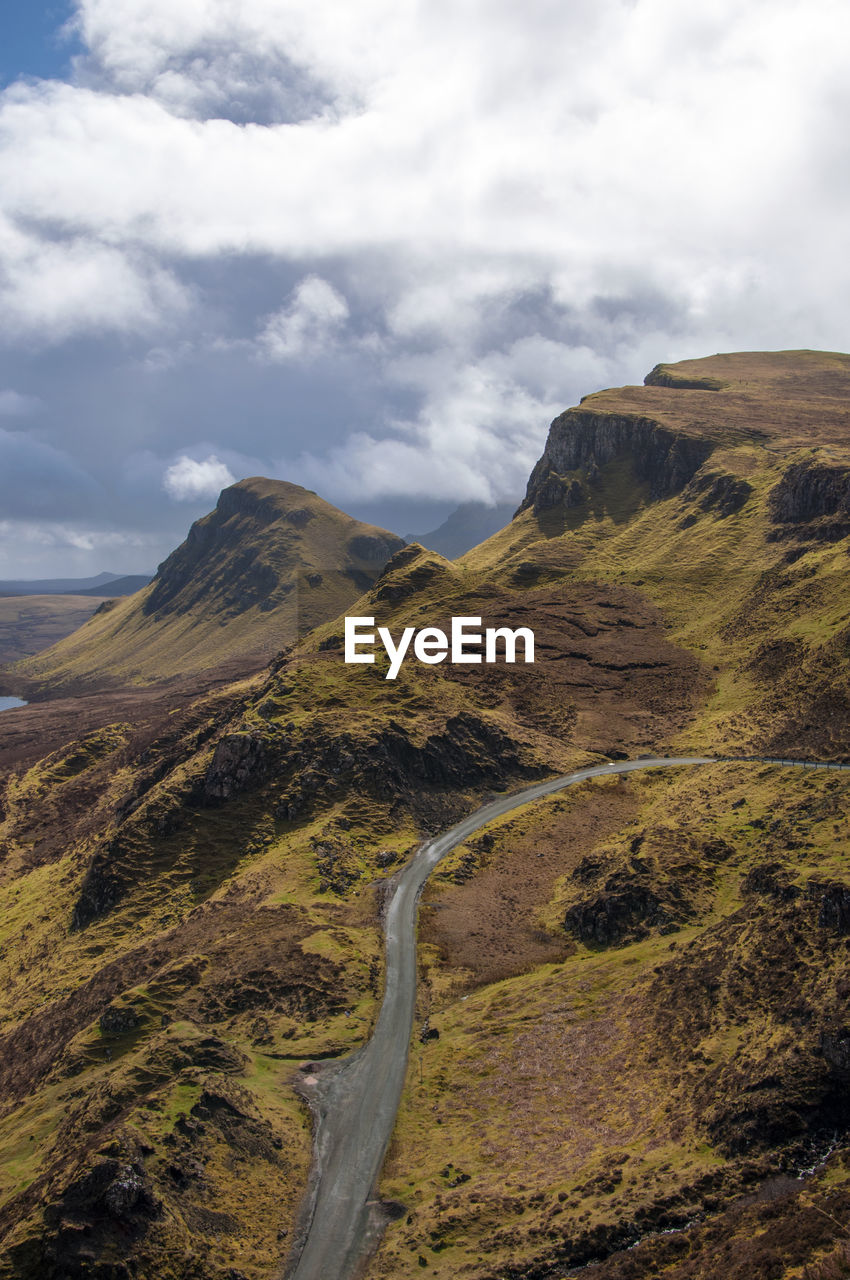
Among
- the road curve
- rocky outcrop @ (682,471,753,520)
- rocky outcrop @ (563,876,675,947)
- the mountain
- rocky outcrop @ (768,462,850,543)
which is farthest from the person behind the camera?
rocky outcrop @ (682,471,753,520)

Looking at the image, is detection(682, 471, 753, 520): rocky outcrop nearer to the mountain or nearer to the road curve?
the mountain

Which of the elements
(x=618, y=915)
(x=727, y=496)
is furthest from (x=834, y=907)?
(x=727, y=496)

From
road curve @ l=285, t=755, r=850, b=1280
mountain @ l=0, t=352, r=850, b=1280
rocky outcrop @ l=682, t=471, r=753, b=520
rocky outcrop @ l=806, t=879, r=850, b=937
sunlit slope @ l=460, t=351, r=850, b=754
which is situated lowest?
road curve @ l=285, t=755, r=850, b=1280

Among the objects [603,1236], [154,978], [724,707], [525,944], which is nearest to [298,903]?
[154,978]

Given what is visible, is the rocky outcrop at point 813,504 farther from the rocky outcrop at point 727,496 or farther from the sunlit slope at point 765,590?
the rocky outcrop at point 727,496


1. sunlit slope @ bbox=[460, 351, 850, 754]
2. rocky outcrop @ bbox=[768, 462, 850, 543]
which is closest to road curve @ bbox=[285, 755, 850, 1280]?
sunlit slope @ bbox=[460, 351, 850, 754]

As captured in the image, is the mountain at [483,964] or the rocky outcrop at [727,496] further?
the rocky outcrop at [727,496]

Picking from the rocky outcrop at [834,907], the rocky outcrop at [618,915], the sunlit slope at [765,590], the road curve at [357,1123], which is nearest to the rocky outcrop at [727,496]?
the sunlit slope at [765,590]
